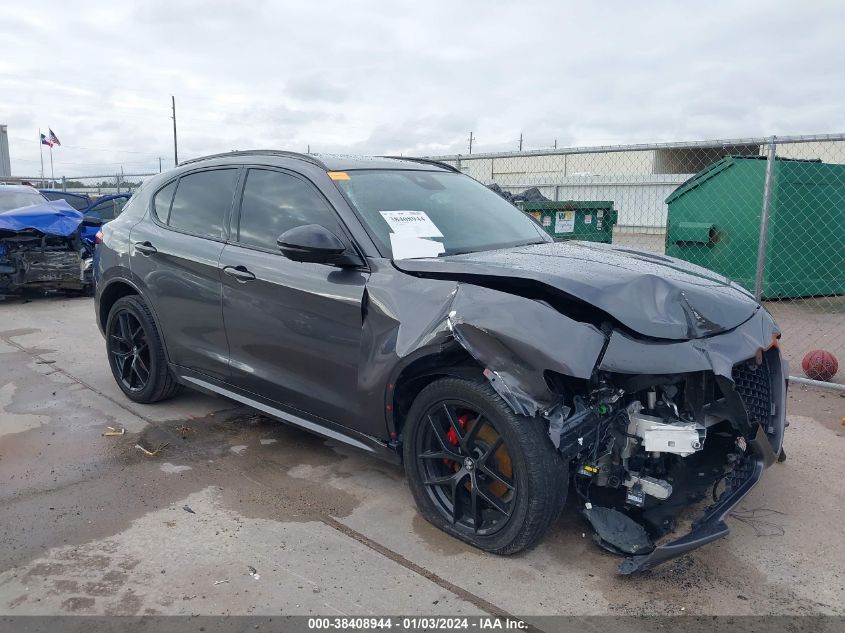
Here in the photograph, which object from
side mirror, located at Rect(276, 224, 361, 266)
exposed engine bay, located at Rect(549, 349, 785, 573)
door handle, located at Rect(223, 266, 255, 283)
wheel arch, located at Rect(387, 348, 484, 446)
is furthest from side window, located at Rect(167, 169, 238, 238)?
exposed engine bay, located at Rect(549, 349, 785, 573)

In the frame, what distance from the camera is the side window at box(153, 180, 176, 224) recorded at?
475 cm

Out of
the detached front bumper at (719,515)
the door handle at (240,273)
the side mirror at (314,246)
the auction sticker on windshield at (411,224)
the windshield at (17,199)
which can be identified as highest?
the windshield at (17,199)

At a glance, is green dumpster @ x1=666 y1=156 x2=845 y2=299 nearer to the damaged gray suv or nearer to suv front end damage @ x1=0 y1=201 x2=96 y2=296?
the damaged gray suv

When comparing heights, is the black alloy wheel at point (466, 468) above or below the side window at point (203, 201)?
below

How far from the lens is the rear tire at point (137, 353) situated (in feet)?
15.7

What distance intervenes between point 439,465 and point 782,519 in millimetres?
1774

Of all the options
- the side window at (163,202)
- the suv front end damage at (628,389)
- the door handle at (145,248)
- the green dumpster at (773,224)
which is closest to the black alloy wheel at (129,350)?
the door handle at (145,248)

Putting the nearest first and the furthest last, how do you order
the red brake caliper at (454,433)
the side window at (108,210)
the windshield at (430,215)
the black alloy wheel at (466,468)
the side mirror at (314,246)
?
the black alloy wheel at (466,468)
the red brake caliper at (454,433)
the side mirror at (314,246)
the windshield at (430,215)
the side window at (108,210)

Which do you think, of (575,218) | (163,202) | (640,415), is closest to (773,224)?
(575,218)

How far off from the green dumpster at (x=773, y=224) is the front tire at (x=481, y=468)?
277 inches

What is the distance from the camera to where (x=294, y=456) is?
4211 mm

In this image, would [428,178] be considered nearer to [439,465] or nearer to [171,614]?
[439,465]

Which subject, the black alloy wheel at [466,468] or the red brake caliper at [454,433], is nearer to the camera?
the black alloy wheel at [466,468]

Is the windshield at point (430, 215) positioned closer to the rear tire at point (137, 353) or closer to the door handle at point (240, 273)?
the door handle at point (240, 273)
